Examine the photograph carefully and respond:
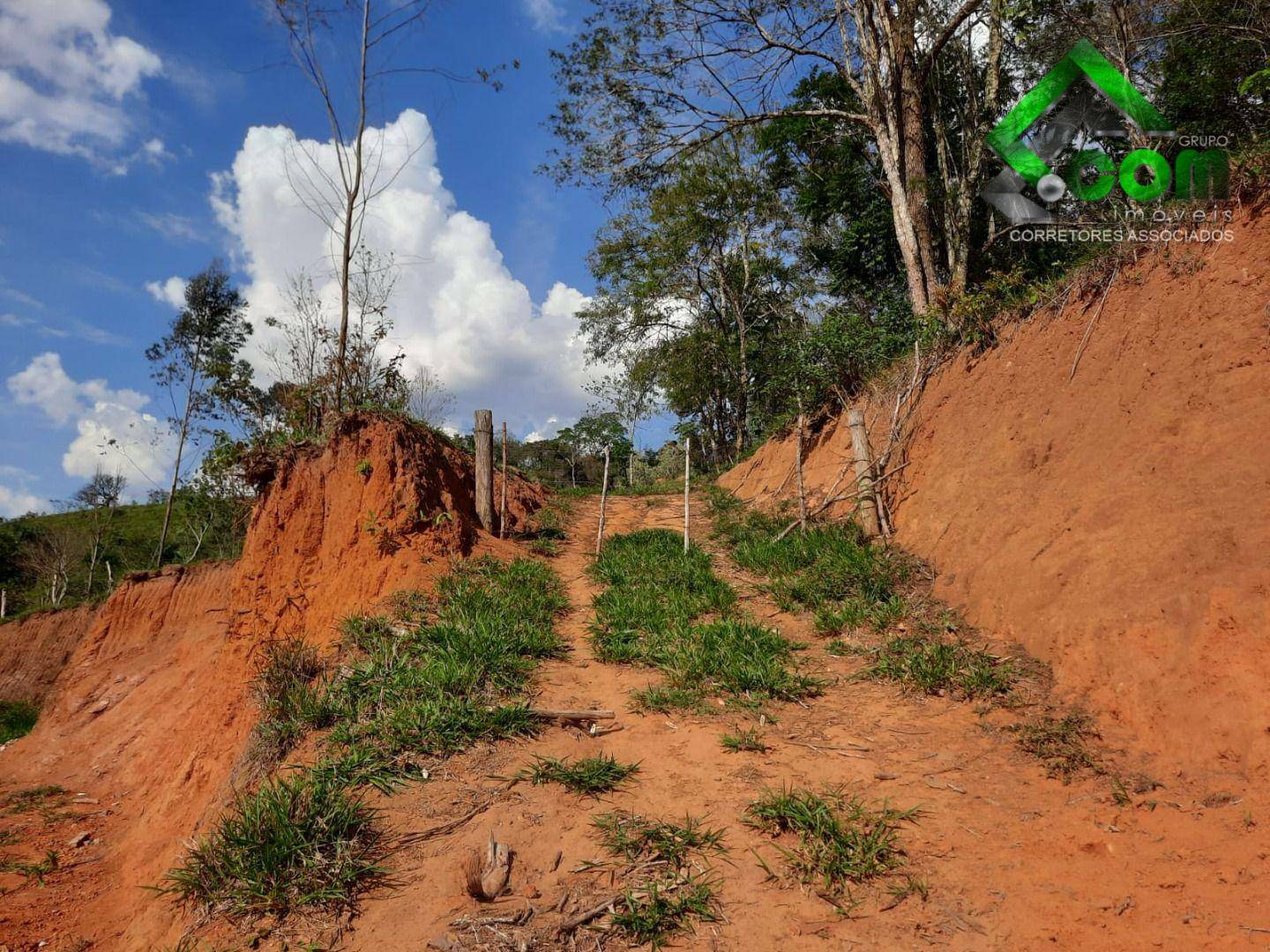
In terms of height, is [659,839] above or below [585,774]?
below

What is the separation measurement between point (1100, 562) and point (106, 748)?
526 inches

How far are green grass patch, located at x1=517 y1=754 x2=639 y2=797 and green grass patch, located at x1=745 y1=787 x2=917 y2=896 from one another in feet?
3.11

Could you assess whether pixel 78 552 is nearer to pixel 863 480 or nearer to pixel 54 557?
pixel 54 557

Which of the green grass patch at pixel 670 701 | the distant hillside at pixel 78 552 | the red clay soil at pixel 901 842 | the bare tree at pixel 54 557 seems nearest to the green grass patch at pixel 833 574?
the red clay soil at pixel 901 842

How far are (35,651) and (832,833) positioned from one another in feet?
73.8

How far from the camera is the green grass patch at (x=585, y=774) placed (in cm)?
411

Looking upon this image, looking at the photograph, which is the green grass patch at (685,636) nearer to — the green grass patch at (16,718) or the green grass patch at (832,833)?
the green grass patch at (832,833)

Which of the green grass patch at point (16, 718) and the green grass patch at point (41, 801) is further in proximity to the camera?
the green grass patch at point (16, 718)

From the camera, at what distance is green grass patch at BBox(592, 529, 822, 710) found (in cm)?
525

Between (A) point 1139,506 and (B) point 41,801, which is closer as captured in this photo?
(A) point 1139,506

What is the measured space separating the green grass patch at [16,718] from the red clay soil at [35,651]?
0.27 metres

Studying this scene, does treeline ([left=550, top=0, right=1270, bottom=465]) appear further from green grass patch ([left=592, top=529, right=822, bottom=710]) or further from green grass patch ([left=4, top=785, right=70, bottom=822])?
green grass patch ([left=4, top=785, right=70, bottom=822])

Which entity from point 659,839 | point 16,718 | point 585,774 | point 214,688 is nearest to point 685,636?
point 585,774

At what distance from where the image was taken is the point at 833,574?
6930mm
